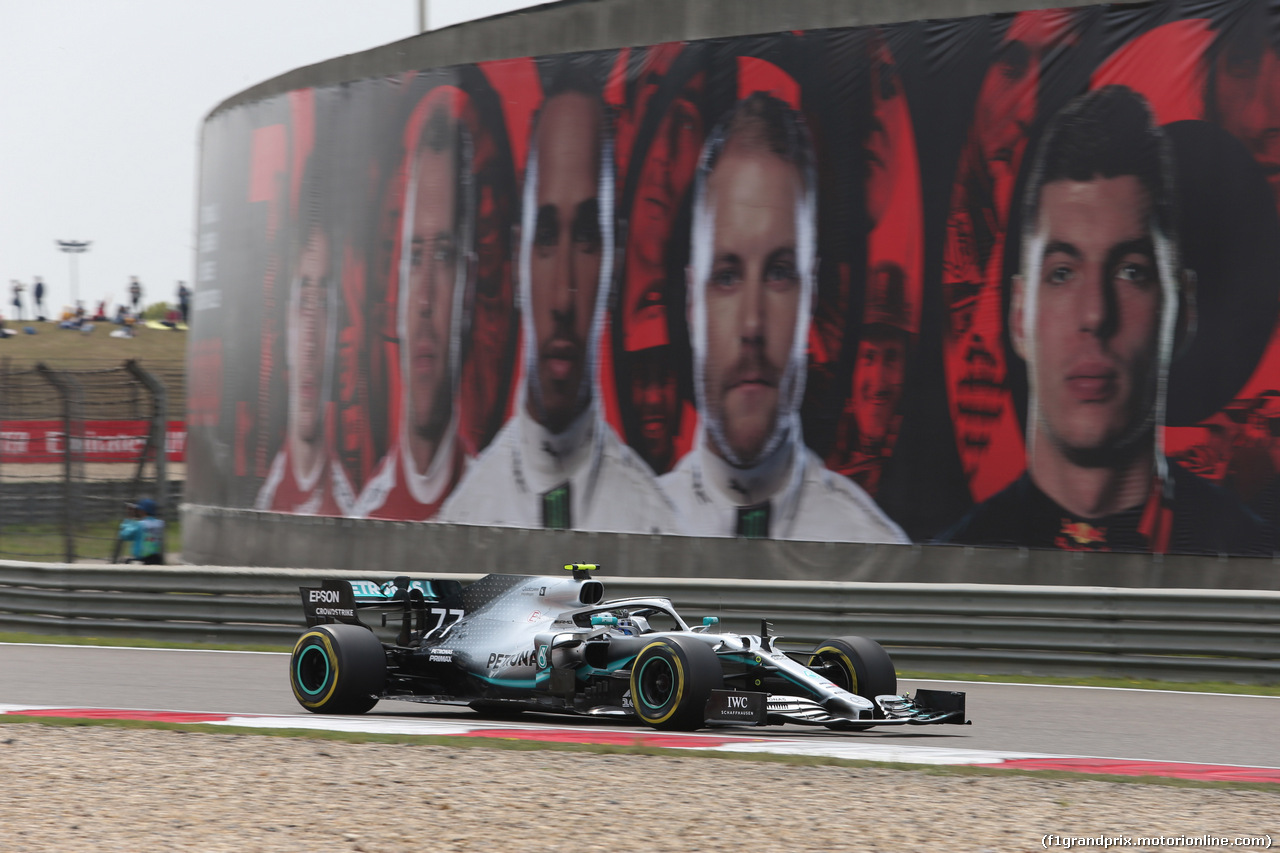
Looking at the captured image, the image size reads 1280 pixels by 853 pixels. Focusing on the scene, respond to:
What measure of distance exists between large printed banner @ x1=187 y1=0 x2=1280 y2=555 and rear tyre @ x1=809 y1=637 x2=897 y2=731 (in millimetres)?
8068

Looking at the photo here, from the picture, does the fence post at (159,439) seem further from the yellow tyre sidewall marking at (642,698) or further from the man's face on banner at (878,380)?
the yellow tyre sidewall marking at (642,698)

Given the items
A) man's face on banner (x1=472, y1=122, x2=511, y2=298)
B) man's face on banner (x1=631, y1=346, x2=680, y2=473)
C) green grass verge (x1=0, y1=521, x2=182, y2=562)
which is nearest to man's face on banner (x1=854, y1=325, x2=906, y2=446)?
man's face on banner (x1=631, y1=346, x2=680, y2=473)

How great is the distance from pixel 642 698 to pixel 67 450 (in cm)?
1037

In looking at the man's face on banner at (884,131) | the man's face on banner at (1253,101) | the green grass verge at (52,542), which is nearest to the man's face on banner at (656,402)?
the man's face on banner at (884,131)

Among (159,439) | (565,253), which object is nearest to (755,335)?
(565,253)

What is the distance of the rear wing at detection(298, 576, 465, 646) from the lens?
11.1 metres

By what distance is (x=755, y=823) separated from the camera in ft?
21.8

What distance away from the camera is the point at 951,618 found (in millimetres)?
14016

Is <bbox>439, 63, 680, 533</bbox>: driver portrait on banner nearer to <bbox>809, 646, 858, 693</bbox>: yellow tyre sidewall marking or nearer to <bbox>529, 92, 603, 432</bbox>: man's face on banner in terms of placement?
<bbox>529, 92, 603, 432</bbox>: man's face on banner

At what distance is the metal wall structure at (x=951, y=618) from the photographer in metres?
13.3

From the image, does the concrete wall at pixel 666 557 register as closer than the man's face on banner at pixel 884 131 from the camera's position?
Yes

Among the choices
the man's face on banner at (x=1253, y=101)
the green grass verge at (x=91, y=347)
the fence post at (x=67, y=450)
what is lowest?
the fence post at (x=67, y=450)

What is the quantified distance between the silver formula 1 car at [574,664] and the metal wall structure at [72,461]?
312 inches

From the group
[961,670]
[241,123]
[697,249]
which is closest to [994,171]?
[697,249]
